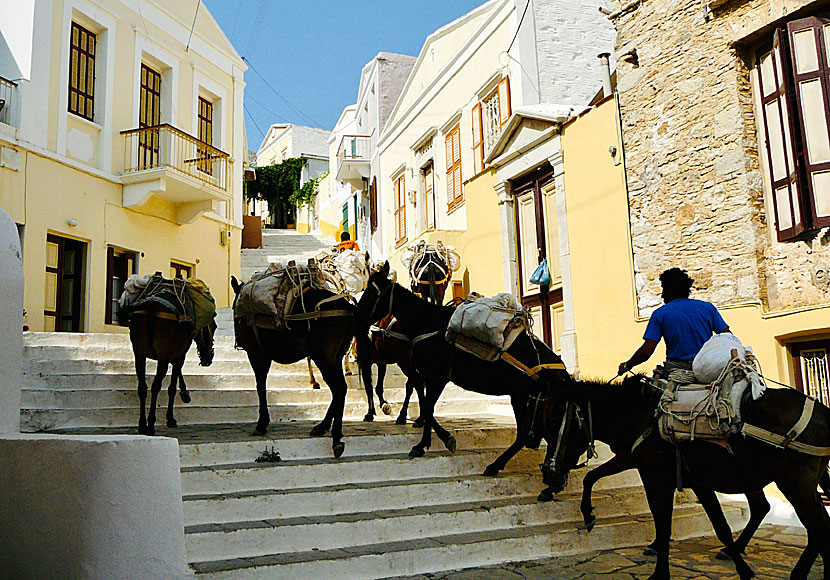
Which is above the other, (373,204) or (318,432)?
(373,204)

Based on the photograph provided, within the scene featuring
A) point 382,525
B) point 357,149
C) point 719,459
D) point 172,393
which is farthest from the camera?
point 357,149

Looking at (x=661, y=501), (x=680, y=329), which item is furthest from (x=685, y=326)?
(x=661, y=501)

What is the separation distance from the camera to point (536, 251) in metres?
10.9

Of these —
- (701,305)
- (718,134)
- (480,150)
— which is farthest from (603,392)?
(480,150)

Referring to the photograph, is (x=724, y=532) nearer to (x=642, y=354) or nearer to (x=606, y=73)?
(x=642, y=354)

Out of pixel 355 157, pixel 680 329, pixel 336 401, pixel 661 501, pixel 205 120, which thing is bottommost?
pixel 661 501

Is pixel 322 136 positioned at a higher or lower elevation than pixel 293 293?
higher

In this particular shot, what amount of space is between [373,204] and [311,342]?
16961 millimetres

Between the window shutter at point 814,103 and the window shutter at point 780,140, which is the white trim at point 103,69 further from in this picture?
the window shutter at point 814,103

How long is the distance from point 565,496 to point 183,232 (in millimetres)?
12575

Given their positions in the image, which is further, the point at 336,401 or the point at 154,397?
the point at 154,397

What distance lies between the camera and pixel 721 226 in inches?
300

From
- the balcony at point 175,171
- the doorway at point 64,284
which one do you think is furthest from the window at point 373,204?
the doorway at point 64,284

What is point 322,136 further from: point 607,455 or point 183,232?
point 607,455
